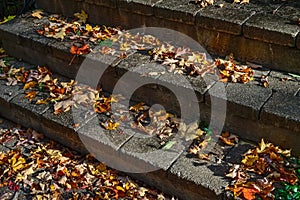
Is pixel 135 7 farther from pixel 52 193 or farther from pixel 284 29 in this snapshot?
pixel 52 193

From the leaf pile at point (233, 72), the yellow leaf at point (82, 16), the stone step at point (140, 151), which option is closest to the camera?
the stone step at point (140, 151)

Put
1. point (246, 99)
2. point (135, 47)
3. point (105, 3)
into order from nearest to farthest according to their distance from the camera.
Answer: point (246, 99) < point (135, 47) < point (105, 3)

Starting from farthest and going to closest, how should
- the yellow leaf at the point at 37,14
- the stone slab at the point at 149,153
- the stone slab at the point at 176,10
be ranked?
the yellow leaf at the point at 37,14 < the stone slab at the point at 176,10 < the stone slab at the point at 149,153

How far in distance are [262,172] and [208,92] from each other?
816mm

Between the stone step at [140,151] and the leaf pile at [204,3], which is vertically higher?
the leaf pile at [204,3]

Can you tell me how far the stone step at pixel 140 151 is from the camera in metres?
3.62

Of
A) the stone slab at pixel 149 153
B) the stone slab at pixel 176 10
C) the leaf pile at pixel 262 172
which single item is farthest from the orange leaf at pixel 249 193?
the stone slab at pixel 176 10

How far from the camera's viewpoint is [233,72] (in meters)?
4.09

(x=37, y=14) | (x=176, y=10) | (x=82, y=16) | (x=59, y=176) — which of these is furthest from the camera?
(x=37, y=14)

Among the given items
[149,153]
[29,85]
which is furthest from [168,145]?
[29,85]

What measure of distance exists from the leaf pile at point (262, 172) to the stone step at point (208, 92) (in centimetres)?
13

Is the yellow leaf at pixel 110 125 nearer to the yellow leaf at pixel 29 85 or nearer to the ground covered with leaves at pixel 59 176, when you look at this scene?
the ground covered with leaves at pixel 59 176

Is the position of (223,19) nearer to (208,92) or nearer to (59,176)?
(208,92)

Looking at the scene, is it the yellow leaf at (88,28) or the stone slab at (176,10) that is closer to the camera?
the stone slab at (176,10)
